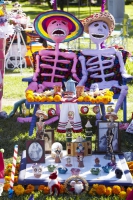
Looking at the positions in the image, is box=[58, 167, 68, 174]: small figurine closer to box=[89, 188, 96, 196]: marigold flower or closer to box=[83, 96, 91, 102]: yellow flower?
box=[89, 188, 96, 196]: marigold flower

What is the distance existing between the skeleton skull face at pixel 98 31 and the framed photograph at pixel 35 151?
2.67 meters

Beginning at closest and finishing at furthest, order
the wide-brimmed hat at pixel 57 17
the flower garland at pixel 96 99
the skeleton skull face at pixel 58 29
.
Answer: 1. the flower garland at pixel 96 99
2. the wide-brimmed hat at pixel 57 17
3. the skeleton skull face at pixel 58 29

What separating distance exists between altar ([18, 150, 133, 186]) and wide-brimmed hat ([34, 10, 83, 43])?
2466 mm

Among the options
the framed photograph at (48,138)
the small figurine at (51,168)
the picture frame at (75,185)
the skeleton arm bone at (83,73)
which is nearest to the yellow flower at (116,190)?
the picture frame at (75,185)

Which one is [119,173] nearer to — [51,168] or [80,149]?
[80,149]

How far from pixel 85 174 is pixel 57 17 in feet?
9.68

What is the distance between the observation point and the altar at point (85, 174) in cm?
513

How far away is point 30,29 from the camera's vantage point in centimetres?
1250

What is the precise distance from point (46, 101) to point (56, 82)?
0.97m

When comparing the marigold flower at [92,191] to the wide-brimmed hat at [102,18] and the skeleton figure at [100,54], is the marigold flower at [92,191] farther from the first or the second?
the wide-brimmed hat at [102,18]

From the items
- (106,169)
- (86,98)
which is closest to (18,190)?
(106,169)

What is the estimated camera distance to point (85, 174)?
5.30 m

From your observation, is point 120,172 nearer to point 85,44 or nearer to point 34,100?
point 34,100

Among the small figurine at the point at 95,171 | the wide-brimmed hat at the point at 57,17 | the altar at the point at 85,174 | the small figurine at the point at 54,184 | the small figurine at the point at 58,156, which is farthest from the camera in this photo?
the wide-brimmed hat at the point at 57,17
